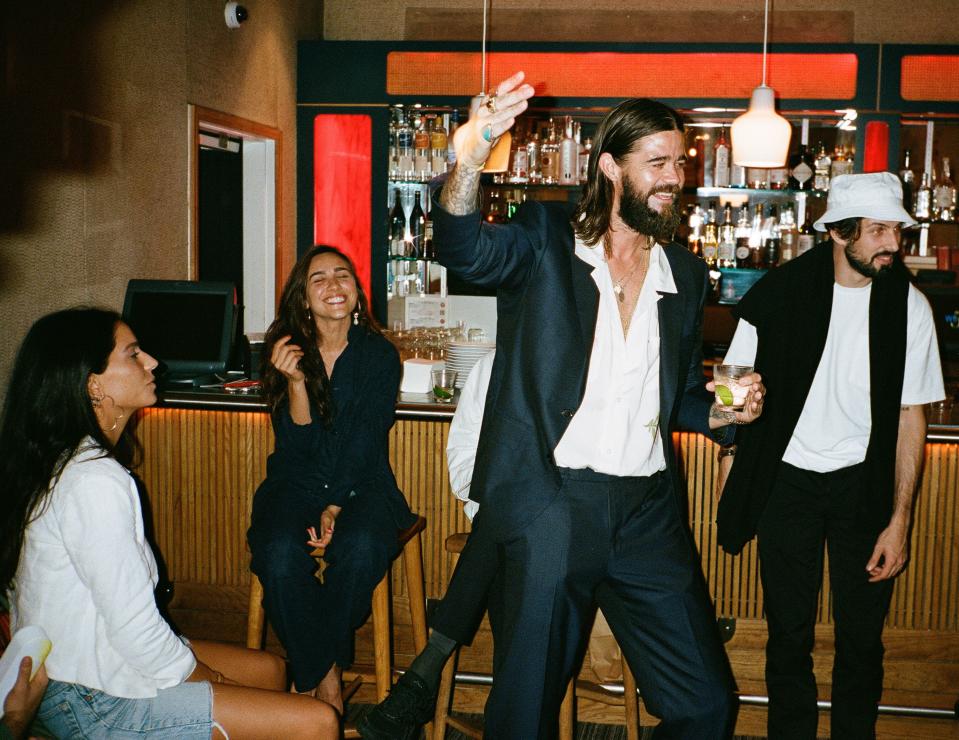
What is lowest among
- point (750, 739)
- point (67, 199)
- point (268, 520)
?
point (750, 739)

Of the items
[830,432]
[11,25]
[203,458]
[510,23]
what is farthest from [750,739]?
[510,23]

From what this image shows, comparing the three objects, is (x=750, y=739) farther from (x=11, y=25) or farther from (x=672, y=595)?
(x=11, y=25)

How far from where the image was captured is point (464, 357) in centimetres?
349

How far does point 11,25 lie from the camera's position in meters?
3.21

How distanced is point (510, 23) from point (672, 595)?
15.8 ft

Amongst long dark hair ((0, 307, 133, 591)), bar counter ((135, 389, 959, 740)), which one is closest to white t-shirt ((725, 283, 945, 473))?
bar counter ((135, 389, 959, 740))

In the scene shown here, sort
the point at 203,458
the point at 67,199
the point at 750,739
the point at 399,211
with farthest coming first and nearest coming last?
the point at 399,211
the point at 67,199
the point at 203,458
the point at 750,739

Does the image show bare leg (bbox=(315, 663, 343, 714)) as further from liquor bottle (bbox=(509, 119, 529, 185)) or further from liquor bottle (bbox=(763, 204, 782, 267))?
liquor bottle (bbox=(763, 204, 782, 267))

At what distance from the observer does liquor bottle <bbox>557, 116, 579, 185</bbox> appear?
560 cm

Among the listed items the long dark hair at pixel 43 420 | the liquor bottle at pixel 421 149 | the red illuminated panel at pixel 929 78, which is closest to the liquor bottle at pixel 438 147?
the liquor bottle at pixel 421 149

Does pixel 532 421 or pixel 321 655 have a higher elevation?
pixel 532 421

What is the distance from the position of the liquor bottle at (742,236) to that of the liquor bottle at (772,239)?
10 centimetres

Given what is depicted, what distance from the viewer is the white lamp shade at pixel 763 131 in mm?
3836

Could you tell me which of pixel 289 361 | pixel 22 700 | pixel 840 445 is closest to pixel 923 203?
A: pixel 840 445
